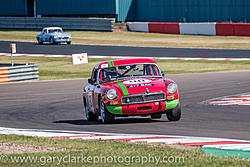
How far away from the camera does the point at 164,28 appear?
156 feet

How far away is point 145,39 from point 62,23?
1091 cm

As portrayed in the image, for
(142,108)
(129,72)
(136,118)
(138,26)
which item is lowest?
(136,118)

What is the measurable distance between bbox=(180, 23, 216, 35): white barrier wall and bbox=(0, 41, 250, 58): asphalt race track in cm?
652

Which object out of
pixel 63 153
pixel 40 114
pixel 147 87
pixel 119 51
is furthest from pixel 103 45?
pixel 63 153

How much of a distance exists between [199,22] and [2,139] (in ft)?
131

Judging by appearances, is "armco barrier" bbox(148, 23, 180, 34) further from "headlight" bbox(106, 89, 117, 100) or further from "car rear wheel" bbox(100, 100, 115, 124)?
"headlight" bbox(106, 89, 117, 100)

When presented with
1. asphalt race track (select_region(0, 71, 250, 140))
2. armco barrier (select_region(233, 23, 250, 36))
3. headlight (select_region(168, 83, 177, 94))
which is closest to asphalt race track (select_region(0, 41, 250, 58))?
armco barrier (select_region(233, 23, 250, 36))

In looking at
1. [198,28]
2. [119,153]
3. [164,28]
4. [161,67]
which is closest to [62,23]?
[164,28]

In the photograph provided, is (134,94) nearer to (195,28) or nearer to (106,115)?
(106,115)

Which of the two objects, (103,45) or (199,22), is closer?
(103,45)

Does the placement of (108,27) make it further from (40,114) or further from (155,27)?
(40,114)

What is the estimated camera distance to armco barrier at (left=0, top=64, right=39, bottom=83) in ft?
85.0

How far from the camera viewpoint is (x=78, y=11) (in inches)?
2194

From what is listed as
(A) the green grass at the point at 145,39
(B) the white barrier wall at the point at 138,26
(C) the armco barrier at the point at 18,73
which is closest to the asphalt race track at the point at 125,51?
(A) the green grass at the point at 145,39
